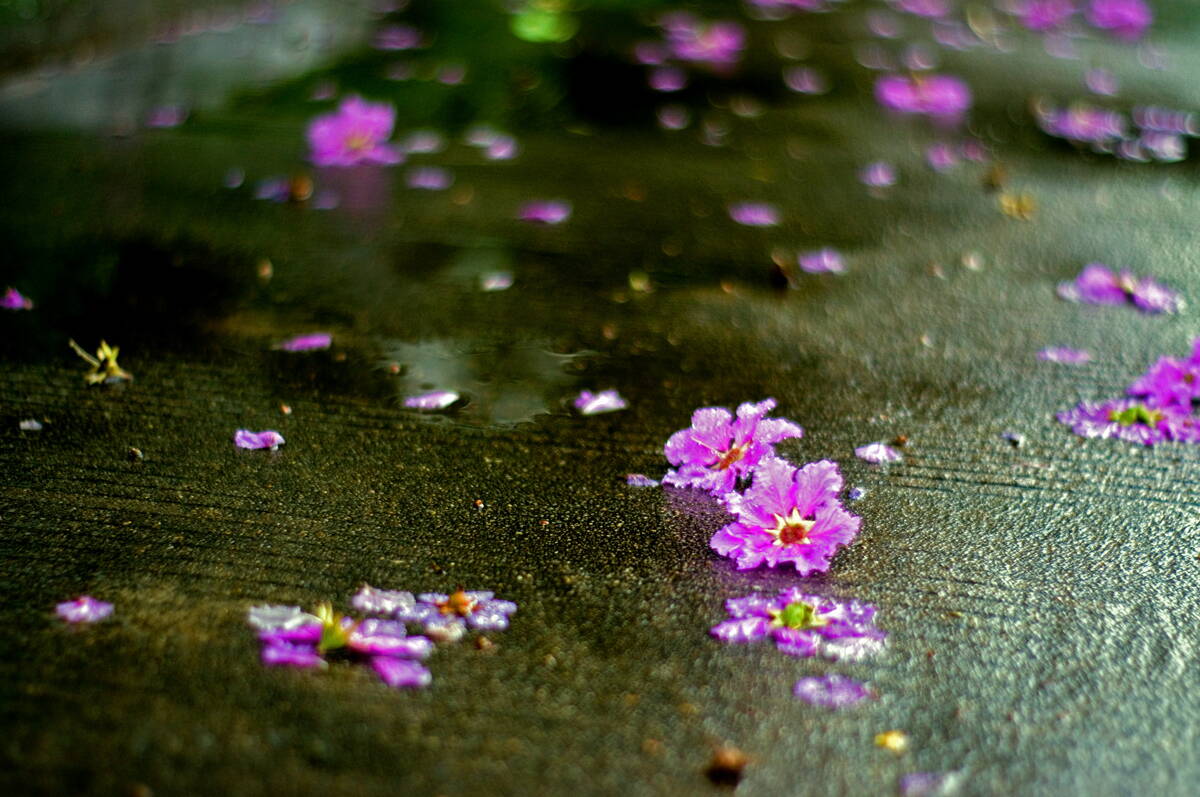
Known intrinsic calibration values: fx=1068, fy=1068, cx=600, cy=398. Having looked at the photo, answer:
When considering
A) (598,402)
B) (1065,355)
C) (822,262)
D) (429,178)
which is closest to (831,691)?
(598,402)

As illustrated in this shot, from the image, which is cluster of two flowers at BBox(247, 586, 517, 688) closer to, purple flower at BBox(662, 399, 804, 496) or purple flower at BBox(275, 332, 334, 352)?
purple flower at BBox(662, 399, 804, 496)

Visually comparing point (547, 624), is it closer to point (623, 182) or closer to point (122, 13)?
point (623, 182)

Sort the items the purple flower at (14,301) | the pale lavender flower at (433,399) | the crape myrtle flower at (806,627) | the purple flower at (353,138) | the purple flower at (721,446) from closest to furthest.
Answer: the crape myrtle flower at (806,627) → the purple flower at (721,446) → the pale lavender flower at (433,399) → the purple flower at (14,301) → the purple flower at (353,138)

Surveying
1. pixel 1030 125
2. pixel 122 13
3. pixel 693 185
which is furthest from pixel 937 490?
pixel 122 13

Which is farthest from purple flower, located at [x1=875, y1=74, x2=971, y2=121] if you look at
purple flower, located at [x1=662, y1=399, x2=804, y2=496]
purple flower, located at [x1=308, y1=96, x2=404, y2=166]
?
purple flower, located at [x1=662, y1=399, x2=804, y2=496]

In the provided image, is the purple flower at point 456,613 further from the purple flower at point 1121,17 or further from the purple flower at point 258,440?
the purple flower at point 1121,17

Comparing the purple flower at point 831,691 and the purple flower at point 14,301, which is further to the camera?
the purple flower at point 14,301

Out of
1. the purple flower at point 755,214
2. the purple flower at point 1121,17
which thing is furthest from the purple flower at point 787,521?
the purple flower at point 1121,17
